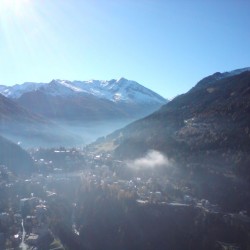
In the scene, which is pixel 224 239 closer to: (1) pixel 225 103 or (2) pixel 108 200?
(2) pixel 108 200

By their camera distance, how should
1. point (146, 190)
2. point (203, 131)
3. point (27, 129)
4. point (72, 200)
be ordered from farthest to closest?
point (27, 129) < point (203, 131) < point (146, 190) < point (72, 200)

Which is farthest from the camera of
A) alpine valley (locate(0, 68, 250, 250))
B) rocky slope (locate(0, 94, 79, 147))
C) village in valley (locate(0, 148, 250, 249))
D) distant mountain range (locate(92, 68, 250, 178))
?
rocky slope (locate(0, 94, 79, 147))

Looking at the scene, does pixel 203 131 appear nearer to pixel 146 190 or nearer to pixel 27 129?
pixel 146 190

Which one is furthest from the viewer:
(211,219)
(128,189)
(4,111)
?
(4,111)

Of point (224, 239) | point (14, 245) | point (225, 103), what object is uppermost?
point (225, 103)

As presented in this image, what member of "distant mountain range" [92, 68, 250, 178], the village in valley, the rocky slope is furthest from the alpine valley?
the rocky slope

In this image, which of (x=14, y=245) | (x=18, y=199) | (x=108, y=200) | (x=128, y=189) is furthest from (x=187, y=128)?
(x=14, y=245)

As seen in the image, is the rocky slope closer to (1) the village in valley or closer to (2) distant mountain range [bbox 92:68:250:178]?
(2) distant mountain range [bbox 92:68:250:178]

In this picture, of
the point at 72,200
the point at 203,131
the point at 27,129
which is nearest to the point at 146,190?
the point at 72,200
